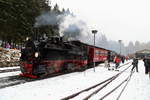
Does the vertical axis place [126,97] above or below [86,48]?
below

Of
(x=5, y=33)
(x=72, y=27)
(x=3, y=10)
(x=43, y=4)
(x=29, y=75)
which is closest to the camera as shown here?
(x=29, y=75)

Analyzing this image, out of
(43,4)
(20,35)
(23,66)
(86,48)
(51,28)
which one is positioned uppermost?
(43,4)

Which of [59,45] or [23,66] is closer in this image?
[23,66]

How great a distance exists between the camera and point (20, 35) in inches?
858

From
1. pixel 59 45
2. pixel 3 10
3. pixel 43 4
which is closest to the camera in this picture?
pixel 59 45

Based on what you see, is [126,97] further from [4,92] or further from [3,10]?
[3,10]

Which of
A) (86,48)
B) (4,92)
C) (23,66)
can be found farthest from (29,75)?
(86,48)

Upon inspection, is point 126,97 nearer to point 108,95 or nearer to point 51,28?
point 108,95

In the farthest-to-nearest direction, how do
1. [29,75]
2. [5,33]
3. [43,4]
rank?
[43,4]
[5,33]
[29,75]

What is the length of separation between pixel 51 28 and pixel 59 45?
50.7ft

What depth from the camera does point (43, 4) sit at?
2688 cm

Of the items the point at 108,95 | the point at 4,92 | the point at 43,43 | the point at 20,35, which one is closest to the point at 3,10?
the point at 20,35

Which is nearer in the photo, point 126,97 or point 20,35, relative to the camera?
point 126,97

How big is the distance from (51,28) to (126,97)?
22702 millimetres
